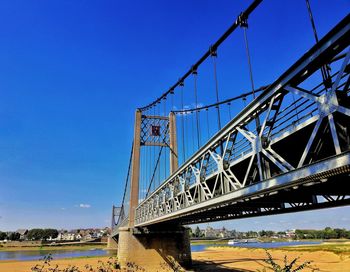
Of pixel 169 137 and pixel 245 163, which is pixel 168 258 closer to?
pixel 169 137

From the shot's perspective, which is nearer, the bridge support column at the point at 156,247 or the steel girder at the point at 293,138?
the steel girder at the point at 293,138

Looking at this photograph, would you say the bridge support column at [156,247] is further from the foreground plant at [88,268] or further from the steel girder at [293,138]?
the steel girder at [293,138]

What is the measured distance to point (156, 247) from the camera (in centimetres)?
3431

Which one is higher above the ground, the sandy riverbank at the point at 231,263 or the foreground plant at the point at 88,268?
the foreground plant at the point at 88,268

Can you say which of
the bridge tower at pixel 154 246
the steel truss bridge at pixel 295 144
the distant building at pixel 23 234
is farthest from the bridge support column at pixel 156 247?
the distant building at pixel 23 234

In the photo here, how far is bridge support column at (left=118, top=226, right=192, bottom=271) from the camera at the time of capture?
33469mm

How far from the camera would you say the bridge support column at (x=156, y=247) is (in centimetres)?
3347

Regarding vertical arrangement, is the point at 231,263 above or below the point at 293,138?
below

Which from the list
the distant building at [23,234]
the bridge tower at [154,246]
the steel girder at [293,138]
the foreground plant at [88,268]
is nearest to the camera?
the steel girder at [293,138]

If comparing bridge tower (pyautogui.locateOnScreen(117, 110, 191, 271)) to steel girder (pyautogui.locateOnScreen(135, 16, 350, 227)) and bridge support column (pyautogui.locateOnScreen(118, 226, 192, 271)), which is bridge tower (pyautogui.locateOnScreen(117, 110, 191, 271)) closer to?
bridge support column (pyautogui.locateOnScreen(118, 226, 192, 271))

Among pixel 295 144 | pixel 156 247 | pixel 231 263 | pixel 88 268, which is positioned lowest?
pixel 231 263

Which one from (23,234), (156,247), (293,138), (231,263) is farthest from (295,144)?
(23,234)

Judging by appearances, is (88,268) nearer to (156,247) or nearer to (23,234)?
(156,247)

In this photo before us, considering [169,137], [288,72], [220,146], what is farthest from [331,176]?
[169,137]
